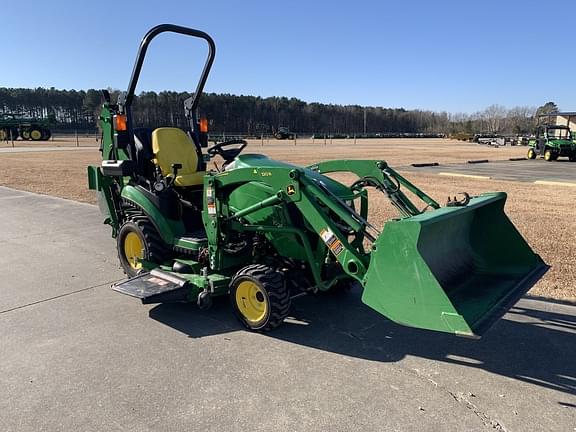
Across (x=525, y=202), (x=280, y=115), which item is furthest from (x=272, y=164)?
(x=280, y=115)

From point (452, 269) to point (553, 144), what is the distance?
27.4 meters

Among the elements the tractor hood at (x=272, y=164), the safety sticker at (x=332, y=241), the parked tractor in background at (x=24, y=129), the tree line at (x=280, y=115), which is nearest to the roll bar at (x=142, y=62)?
the tractor hood at (x=272, y=164)

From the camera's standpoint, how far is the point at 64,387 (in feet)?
10.1

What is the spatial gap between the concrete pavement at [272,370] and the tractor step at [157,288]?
0.82 feet

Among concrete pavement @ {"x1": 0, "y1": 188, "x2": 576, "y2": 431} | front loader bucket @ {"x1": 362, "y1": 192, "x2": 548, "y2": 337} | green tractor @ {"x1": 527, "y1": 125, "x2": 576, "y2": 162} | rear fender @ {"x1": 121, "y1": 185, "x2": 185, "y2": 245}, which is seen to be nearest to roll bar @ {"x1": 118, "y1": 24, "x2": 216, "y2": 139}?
rear fender @ {"x1": 121, "y1": 185, "x2": 185, "y2": 245}

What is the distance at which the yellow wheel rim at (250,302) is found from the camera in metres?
3.93

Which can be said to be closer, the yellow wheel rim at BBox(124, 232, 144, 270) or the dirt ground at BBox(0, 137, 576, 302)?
the yellow wheel rim at BBox(124, 232, 144, 270)

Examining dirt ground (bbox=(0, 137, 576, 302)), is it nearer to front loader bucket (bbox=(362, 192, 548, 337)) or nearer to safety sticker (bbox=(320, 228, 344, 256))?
front loader bucket (bbox=(362, 192, 548, 337))

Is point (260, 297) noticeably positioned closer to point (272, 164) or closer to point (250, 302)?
point (250, 302)

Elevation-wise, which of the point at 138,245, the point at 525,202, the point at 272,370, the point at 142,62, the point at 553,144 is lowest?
the point at 272,370

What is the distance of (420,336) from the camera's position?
12.5 ft

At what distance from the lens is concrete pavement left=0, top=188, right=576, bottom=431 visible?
2.75 m

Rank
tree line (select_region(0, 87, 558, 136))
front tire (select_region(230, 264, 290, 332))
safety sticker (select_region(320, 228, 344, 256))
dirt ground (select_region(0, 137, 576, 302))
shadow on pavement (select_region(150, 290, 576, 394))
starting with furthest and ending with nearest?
tree line (select_region(0, 87, 558, 136))
dirt ground (select_region(0, 137, 576, 302))
front tire (select_region(230, 264, 290, 332))
safety sticker (select_region(320, 228, 344, 256))
shadow on pavement (select_region(150, 290, 576, 394))

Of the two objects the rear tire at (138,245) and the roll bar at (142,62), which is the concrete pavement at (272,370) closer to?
the rear tire at (138,245)
